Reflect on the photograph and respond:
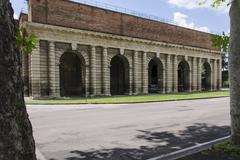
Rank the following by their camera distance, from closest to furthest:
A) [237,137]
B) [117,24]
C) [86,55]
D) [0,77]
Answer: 1. [0,77]
2. [237,137]
3. [86,55]
4. [117,24]

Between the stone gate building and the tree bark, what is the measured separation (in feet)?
90.2

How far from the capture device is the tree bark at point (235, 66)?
6.62m

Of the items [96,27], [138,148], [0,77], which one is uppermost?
[96,27]

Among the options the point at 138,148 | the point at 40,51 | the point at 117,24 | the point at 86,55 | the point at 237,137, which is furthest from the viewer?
the point at 117,24

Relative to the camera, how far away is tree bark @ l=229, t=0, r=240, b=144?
6617 millimetres

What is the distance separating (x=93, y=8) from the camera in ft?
124

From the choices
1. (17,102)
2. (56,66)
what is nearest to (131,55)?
(56,66)

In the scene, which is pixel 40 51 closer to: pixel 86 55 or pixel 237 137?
pixel 86 55

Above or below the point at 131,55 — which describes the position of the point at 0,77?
below

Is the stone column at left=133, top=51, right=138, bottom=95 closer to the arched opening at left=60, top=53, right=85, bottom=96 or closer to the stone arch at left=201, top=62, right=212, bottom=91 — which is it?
the arched opening at left=60, top=53, right=85, bottom=96

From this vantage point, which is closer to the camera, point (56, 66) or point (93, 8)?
point (56, 66)

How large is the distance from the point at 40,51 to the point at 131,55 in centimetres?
1391

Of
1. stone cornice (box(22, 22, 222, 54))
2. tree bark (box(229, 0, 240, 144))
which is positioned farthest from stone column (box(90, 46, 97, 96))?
tree bark (box(229, 0, 240, 144))

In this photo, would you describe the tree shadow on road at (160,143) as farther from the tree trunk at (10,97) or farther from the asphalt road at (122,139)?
the tree trunk at (10,97)
